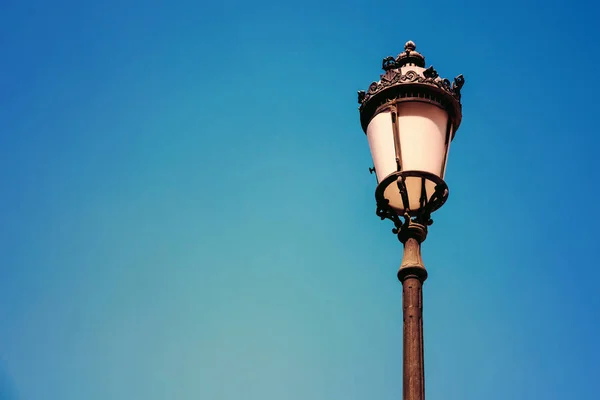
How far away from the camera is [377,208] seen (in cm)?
723

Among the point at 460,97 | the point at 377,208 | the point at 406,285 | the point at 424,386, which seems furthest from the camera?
the point at 460,97

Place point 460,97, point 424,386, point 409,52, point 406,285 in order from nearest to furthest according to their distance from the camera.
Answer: point 424,386
point 406,285
point 460,97
point 409,52

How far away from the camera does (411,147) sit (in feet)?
23.4

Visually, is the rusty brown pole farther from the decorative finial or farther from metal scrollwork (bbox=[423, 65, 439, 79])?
the decorative finial

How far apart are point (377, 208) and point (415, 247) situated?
56 cm

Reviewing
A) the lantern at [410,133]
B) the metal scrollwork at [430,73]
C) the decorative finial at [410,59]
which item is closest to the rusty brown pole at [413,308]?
the lantern at [410,133]

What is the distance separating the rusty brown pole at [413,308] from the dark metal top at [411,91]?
50.1 inches

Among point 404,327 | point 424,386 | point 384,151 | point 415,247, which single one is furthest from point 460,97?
point 424,386

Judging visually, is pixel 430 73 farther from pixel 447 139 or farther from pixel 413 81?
pixel 447 139

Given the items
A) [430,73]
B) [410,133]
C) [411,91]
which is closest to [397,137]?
[410,133]

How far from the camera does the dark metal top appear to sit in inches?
292

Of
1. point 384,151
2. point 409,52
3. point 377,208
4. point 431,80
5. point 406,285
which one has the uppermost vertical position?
point 409,52

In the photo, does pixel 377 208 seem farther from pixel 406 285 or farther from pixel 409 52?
pixel 409 52

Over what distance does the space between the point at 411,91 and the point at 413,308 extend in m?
2.19
